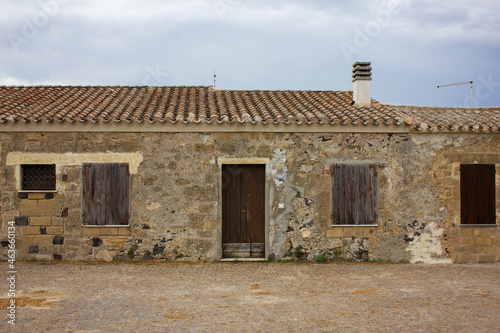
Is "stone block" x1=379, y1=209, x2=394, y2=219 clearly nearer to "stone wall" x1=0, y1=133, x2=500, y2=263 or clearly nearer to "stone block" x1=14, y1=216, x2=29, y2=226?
"stone wall" x1=0, y1=133, x2=500, y2=263

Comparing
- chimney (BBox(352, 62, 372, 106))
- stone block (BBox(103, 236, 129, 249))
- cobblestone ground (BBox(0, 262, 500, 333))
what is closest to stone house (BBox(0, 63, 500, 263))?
stone block (BBox(103, 236, 129, 249))

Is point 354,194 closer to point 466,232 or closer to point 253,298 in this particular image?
point 466,232

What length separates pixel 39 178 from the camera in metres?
9.88

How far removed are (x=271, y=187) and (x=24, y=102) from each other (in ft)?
21.1

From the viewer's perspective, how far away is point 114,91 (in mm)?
12352

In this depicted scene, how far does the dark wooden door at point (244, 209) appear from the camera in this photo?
997 centimetres

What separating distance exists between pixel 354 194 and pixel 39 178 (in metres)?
6.95

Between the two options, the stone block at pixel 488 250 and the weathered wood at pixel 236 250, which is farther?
the stone block at pixel 488 250

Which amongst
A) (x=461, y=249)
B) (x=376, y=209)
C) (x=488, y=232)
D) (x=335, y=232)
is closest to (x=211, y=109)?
(x=335, y=232)

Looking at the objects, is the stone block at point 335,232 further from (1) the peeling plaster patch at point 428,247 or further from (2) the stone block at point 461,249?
(2) the stone block at point 461,249

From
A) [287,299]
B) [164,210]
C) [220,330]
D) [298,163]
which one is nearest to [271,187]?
[298,163]

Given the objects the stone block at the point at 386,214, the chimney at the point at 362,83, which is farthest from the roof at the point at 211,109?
the stone block at the point at 386,214

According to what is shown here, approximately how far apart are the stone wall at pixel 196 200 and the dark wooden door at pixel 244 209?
294mm

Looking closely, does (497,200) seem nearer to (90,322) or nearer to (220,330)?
(220,330)
